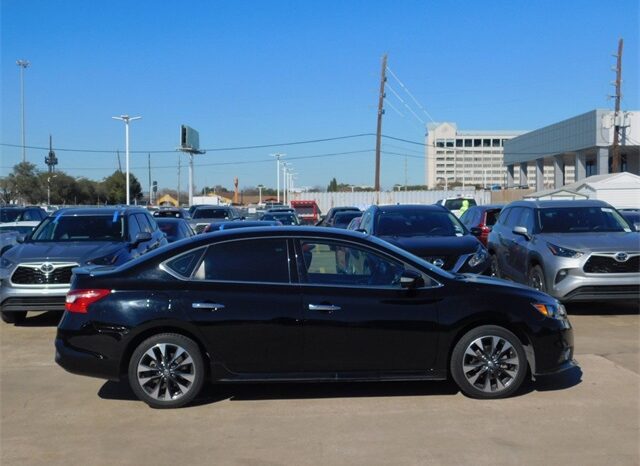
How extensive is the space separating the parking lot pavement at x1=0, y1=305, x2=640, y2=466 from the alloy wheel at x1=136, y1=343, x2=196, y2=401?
24 cm

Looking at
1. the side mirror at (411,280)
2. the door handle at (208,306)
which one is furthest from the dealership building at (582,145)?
the door handle at (208,306)

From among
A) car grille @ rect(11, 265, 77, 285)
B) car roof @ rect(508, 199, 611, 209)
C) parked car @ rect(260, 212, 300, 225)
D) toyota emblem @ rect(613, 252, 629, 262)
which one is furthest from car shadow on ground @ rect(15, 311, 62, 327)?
parked car @ rect(260, 212, 300, 225)

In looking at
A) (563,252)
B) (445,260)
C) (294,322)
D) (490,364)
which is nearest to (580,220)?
(563,252)

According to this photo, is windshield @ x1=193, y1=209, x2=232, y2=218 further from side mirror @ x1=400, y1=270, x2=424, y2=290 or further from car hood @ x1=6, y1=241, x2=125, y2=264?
side mirror @ x1=400, y1=270, x2=424, y2=290

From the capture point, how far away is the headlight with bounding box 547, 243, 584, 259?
9938 millimetres

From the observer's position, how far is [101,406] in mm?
6109

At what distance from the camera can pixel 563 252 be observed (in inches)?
397

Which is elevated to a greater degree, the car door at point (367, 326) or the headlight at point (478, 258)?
the headlight at point (478, 258)

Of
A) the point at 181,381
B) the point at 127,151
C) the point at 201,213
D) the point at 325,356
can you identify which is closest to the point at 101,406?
the point at 181,381

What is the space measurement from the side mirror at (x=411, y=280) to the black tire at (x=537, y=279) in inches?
191

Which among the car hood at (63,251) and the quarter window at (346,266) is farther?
the car hood at (63,251)

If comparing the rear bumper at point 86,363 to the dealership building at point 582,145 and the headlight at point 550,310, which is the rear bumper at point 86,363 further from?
the dealership building at point 582,145

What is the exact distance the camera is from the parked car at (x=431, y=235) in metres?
9.95

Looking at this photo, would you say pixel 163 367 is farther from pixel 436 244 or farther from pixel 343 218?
pixel 343 218
